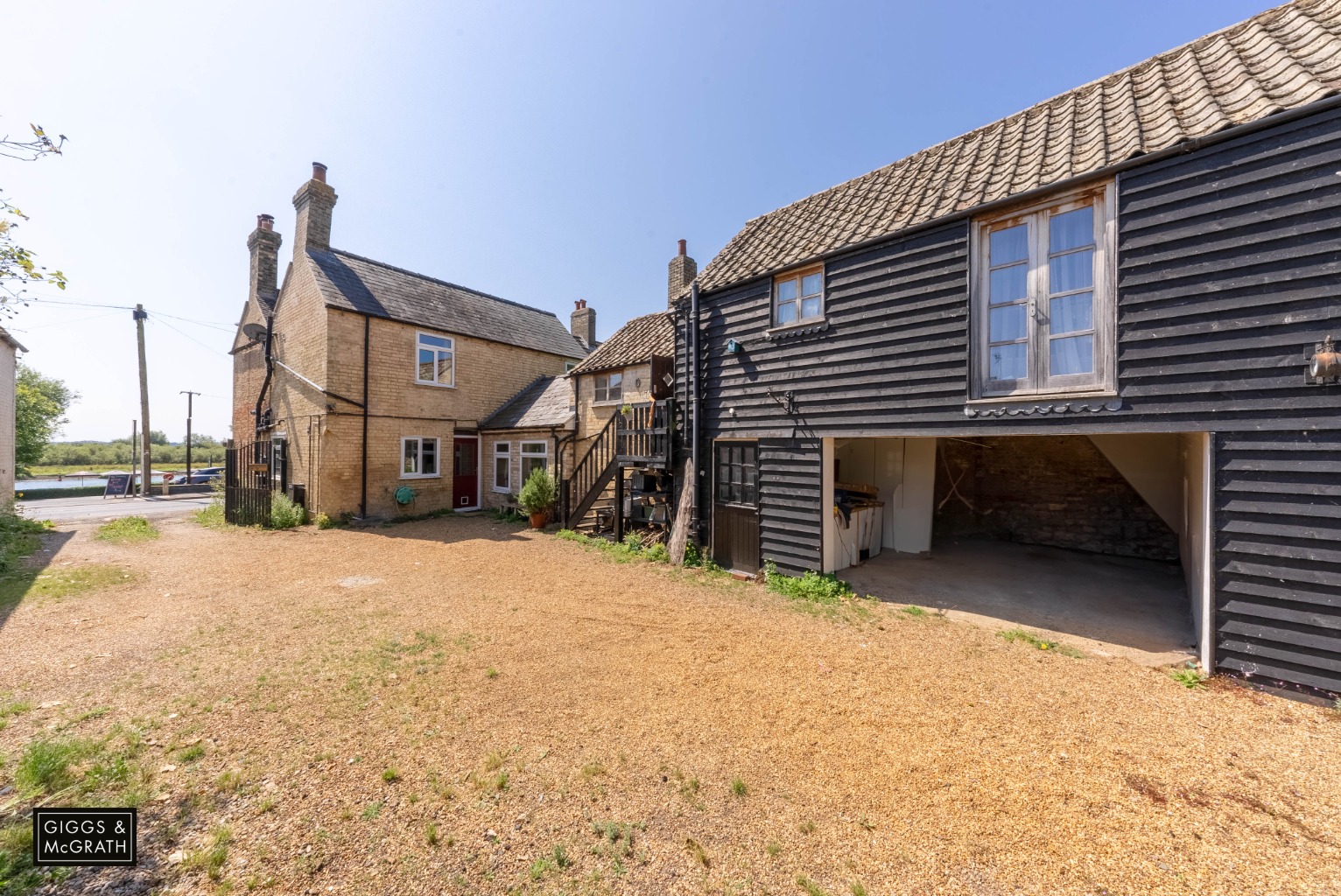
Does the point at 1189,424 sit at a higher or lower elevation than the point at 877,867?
higher

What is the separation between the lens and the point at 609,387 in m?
15.1

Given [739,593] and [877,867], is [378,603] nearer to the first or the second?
[739,593]

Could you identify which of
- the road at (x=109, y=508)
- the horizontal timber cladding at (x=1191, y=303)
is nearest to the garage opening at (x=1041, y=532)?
the horizontal timber cladding at (x=1191, y=303)

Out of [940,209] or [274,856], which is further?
[940,209]

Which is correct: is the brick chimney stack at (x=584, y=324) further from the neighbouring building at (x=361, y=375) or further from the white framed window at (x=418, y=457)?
the white framed window at (x=418, y=457)

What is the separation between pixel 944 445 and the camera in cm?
1193

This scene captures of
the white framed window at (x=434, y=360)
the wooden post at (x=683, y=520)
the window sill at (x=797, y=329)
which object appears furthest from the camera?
the white framed window at (x=434, y=360)

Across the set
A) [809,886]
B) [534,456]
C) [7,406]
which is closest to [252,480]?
[7,406]

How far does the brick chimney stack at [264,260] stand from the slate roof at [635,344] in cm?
1158

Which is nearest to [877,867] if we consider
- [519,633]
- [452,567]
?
[519,633]

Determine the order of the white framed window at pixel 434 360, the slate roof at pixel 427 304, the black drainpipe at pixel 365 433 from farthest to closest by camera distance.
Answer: the white framed window at pixel 434 360, the slate roof at pixel 427 304, the black drainpipe at pixel 365 433

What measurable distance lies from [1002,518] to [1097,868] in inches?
417

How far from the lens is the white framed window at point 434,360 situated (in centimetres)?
1546

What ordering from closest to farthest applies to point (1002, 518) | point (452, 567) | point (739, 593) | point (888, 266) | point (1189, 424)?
point (1189, 424) < point (888, 266) < point (739, 593) < point (452, 567) < point (1002, 518)
